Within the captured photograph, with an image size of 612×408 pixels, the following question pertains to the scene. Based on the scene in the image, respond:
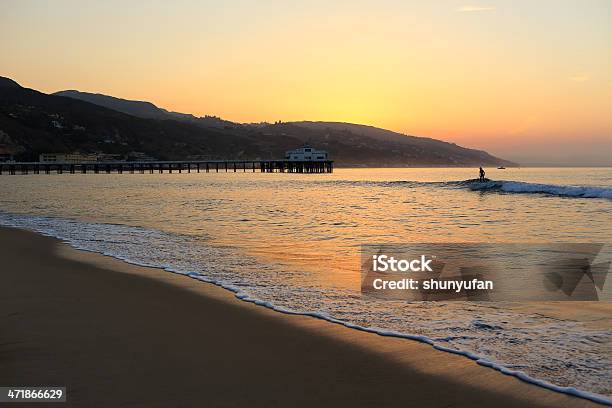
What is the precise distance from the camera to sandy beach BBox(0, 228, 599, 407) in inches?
185

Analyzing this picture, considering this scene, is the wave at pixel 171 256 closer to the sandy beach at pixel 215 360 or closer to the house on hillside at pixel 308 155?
the sandy beach at pixel 215 360

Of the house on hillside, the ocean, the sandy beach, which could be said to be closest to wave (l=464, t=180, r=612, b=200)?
the ocean

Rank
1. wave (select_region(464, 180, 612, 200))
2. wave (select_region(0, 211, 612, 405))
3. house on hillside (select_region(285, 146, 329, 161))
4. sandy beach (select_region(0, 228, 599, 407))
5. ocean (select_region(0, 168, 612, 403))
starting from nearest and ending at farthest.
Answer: sandy beach (select_region(0, 228, 599, 407)), wave (select_region(0, 211, 612, 405)), ocean (select_region(0, 168, 612, 403)), wave (select_region(464, 180, 612, 200)), house on hillside (select_region(285, 146, 329, 161))

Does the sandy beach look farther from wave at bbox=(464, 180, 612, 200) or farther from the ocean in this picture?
wave at bbox=(464, 180, 612, 200)

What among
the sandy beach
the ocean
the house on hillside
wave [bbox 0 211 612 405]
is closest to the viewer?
the sandy beach

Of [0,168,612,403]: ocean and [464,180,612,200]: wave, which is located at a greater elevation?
[464,180,612,200]: wave

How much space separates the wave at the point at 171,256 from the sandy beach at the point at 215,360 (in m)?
0.18

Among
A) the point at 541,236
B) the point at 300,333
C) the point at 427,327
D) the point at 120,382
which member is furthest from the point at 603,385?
the point at 541,236

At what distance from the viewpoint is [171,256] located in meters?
13.3

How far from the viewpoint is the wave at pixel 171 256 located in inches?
229

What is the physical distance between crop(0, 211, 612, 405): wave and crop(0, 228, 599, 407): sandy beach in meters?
0.18

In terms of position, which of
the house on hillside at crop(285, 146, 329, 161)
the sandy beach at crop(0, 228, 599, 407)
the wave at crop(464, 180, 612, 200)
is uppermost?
the house on hillside at crop(285, 146, 329, 161)

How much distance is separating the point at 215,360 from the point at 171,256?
26.3 ft

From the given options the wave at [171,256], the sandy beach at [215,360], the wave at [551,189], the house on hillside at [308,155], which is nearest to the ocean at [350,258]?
the wave at [171,256]
